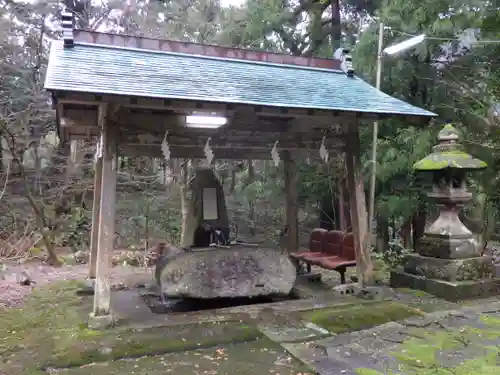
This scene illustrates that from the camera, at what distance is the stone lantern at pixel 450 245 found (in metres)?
6.17

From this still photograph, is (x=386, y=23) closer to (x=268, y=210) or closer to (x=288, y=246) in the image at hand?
(x=288, y=246)

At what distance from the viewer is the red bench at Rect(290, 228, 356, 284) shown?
21.7 feet

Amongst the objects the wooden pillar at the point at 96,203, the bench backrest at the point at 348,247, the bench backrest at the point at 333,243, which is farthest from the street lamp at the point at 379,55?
the wooden pillar at the point at 96,203

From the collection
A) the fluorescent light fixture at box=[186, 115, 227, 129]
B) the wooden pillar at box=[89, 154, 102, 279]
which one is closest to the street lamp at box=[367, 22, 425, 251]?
the fluorescent light fixture at box=[186, 115, 227, 129]

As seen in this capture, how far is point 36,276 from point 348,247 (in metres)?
6.29

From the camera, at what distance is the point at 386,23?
7.87 meters

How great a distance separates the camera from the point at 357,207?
6.18m

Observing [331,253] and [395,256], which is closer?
[331,253]

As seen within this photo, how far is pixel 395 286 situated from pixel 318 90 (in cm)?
346

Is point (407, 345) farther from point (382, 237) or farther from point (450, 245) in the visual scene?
point (382, 237)

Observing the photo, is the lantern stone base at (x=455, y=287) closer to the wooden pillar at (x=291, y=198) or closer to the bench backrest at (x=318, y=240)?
the bench backrest at (x=318, y=240)

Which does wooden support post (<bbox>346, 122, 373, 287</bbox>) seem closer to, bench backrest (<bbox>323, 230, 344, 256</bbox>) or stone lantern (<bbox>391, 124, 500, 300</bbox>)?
bench backrest (<bbox>323, 230, 344, 256</bbox>)

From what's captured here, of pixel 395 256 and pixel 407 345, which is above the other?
pixel 395 256

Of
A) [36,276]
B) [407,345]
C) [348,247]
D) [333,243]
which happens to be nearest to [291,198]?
[333,243]
